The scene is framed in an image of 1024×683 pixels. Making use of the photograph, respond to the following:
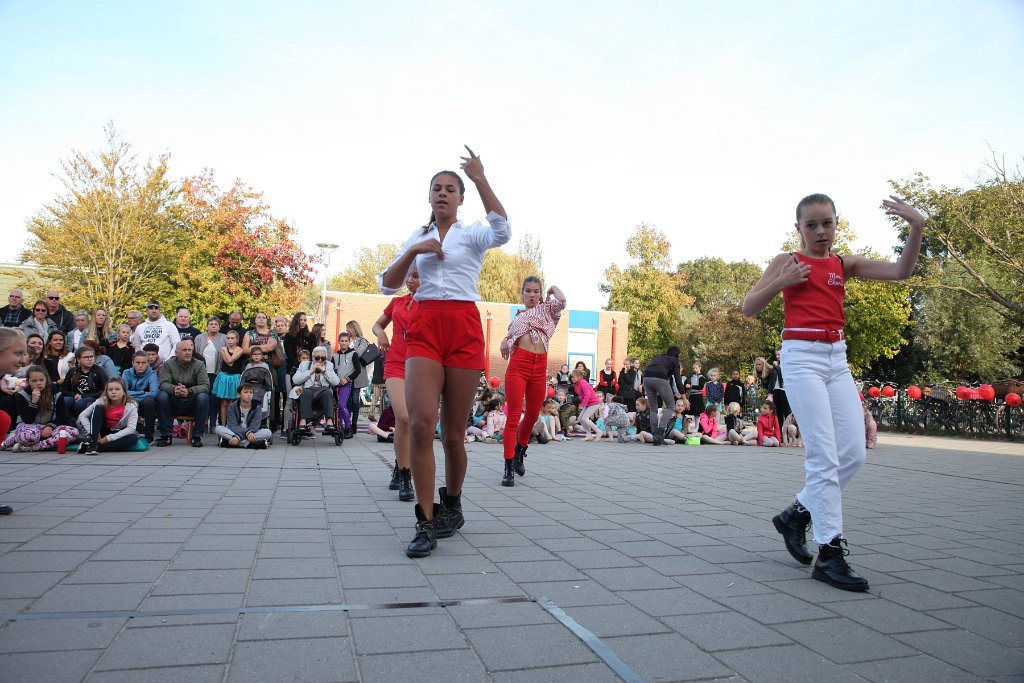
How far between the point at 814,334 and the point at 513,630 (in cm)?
225

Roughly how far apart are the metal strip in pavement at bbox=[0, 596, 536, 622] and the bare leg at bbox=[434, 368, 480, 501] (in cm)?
112

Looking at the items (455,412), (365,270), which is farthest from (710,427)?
(365,270)

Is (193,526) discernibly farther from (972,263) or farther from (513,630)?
(972,263)

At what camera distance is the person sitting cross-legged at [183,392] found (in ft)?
32.2

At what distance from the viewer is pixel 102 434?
8.93 meters

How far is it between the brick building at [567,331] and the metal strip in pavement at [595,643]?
111 ft

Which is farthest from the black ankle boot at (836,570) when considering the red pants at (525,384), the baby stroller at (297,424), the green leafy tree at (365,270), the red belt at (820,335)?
the green leafy tree at (365,270)

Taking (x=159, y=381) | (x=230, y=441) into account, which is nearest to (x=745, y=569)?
(x=230, y=441)

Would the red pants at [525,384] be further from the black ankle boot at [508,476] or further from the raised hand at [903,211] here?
the raised hand at [903,211]

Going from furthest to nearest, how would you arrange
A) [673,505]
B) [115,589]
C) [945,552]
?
1. [673,505]
2. [945,552]
3. [115,589]

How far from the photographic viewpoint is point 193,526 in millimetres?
4398

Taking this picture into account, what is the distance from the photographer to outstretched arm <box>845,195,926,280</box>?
151 inches

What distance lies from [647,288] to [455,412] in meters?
40.3

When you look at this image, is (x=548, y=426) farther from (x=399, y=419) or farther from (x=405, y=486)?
(x=399, y=419)
